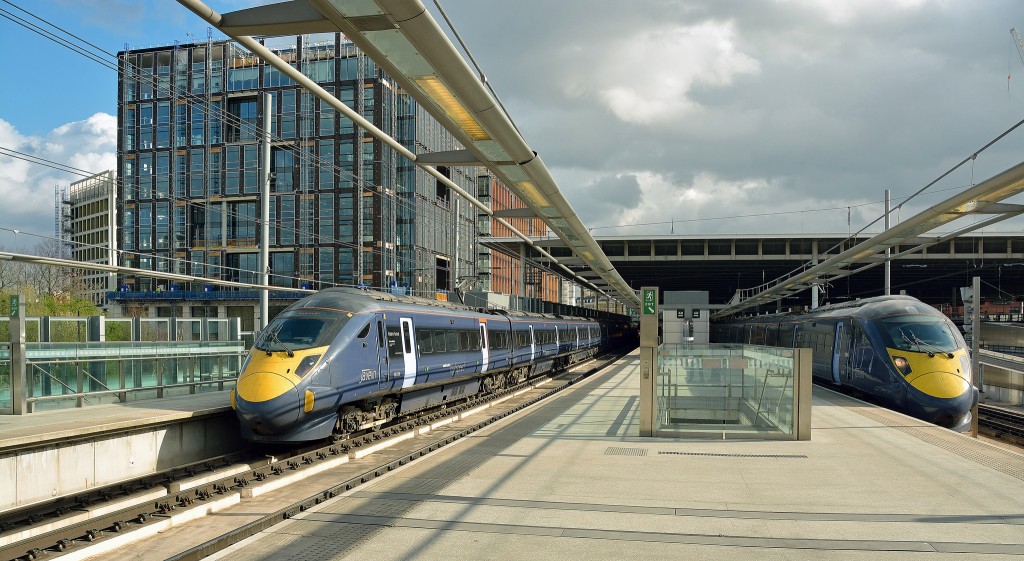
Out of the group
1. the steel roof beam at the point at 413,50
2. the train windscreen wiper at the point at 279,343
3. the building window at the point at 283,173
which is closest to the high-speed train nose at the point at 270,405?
the train windscreen wiper at the point at 279,343

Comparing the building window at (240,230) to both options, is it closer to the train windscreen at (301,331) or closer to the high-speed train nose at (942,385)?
the train windscreen at (301,331)

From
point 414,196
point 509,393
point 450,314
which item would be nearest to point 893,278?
point 414,196

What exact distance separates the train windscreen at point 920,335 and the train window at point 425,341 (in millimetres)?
12497

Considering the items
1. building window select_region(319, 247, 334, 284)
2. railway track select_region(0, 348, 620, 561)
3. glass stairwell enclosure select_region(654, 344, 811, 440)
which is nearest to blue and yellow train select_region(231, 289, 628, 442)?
railway track select_region(0, 348, 620, 561)

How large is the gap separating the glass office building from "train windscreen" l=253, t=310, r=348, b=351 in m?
42.9

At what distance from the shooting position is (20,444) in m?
11.6

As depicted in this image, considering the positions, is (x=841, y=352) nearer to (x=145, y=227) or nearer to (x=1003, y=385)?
(x=1003, y=385)

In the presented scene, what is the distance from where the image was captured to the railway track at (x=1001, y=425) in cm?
2291

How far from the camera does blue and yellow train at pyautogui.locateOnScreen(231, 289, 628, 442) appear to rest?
45.6 feet

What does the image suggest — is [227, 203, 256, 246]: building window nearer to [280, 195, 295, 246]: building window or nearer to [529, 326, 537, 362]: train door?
[280, 195, 295, 246]: building window

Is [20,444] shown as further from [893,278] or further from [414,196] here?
[893,278]

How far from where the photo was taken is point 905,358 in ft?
67.2

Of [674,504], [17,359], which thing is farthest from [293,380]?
[674,504]

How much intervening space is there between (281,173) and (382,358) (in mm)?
49608
